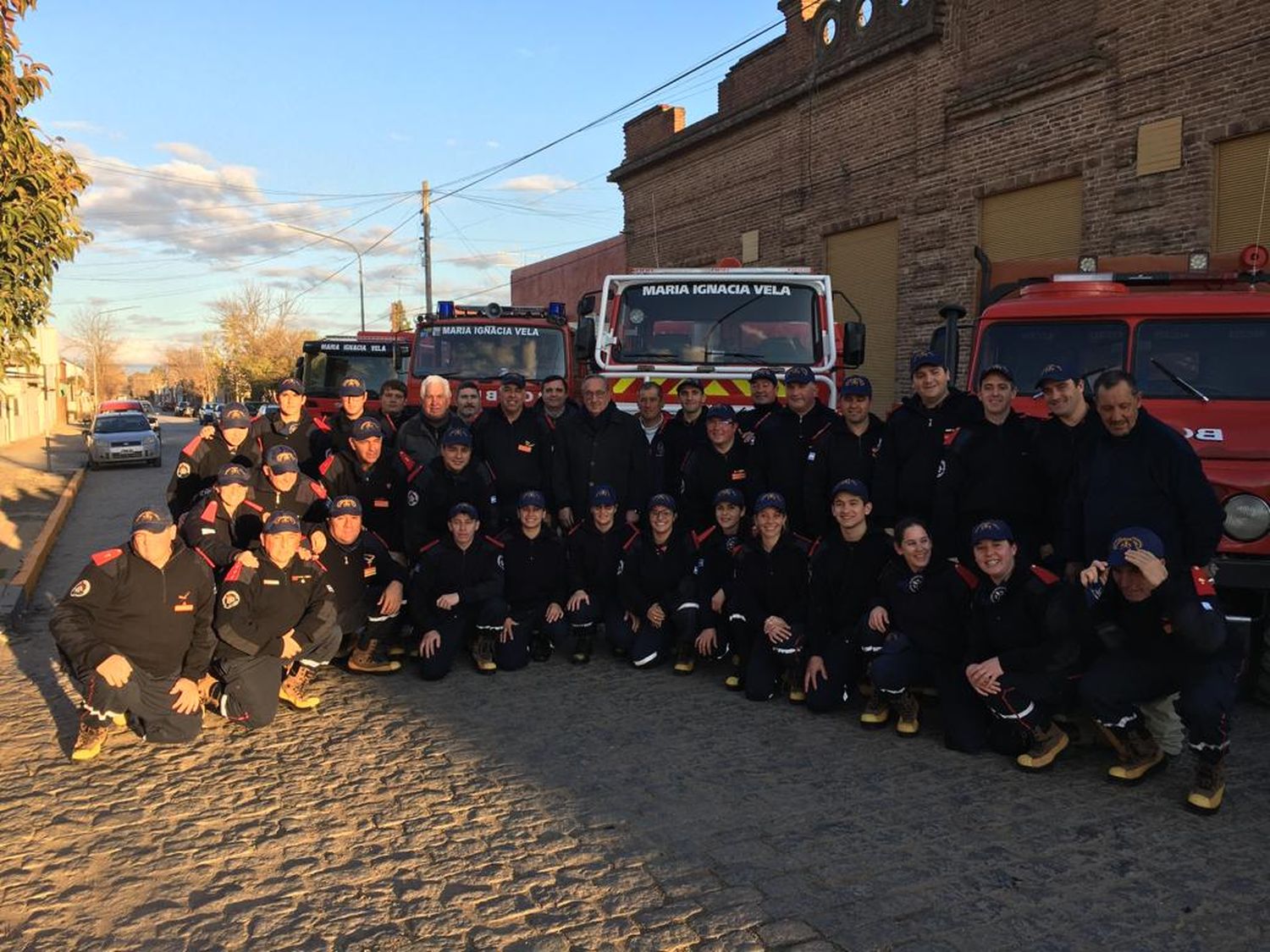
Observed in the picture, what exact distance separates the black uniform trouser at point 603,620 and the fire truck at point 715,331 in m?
1.95

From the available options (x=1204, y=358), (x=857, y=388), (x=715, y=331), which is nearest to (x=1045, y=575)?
(x=857, y=388)

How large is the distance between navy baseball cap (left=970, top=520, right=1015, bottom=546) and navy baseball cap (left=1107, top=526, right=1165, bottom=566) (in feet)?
2.09

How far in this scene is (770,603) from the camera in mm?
6230

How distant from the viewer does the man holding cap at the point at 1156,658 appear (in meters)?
4.23

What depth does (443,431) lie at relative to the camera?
7.66 m

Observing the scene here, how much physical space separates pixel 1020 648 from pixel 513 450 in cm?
412

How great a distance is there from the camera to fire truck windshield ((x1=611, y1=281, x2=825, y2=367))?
820 centimetres

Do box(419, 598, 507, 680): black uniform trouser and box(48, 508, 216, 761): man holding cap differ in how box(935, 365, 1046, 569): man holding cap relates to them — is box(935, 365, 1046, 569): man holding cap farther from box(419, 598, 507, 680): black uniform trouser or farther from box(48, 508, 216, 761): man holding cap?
box(48, 508, 216, 761): man holding cap

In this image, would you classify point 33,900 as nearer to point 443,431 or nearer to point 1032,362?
point 443,431

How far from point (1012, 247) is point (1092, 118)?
2.03 m

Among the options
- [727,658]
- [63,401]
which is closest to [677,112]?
[727,658]

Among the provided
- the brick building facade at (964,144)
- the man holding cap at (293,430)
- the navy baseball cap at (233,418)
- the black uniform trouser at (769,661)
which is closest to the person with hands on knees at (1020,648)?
the black uniform trouser at (769,661)

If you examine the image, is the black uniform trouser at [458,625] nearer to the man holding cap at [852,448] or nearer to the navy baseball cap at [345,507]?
the navy baseball cap at [345,507]

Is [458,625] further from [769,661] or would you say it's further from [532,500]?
[769,661]
